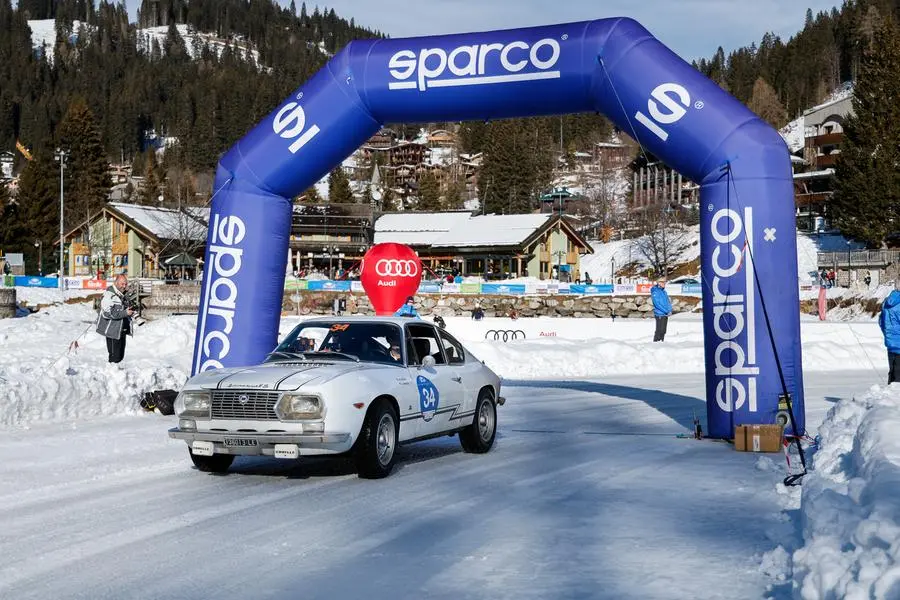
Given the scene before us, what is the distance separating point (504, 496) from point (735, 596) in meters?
3.35

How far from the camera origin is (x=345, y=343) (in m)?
10.1

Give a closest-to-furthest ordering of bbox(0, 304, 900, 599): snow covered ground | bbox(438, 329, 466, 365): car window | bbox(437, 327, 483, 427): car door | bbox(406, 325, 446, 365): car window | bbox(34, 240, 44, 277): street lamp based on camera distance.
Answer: bbox(0, 304, 900, 599): snow covered ground → bbox(406, 325, 446, 365): car window → bbox(437, 327, 483, 427): car door → bbox(438, 329, 466, 365): car window → bbox(34, 240, 44, 277): street lamp

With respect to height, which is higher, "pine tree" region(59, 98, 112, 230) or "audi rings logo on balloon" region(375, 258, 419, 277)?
"pine tree" region(59, 98, 112, 230)

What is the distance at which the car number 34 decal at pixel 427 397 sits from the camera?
991 cm

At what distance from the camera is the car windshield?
32.4 ft

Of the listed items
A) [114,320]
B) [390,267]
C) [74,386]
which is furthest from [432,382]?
[390,267]

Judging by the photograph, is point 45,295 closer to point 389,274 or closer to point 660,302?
point 389,274

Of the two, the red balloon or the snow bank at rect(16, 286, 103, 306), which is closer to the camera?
the red balloon

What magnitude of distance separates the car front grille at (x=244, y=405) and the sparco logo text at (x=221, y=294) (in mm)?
5316

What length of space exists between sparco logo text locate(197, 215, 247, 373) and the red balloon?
19246 millimetres

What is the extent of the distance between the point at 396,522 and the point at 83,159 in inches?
4402

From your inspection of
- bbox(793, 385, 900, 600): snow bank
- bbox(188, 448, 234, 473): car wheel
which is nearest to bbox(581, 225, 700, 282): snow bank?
bbox(188, 448, 234, 473): car wheel

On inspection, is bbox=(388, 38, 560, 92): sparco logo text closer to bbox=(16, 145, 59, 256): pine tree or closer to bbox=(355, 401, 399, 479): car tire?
bbox=(355, 401, 399, 479): car tire

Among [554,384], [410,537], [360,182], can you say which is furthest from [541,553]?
[360,182]
